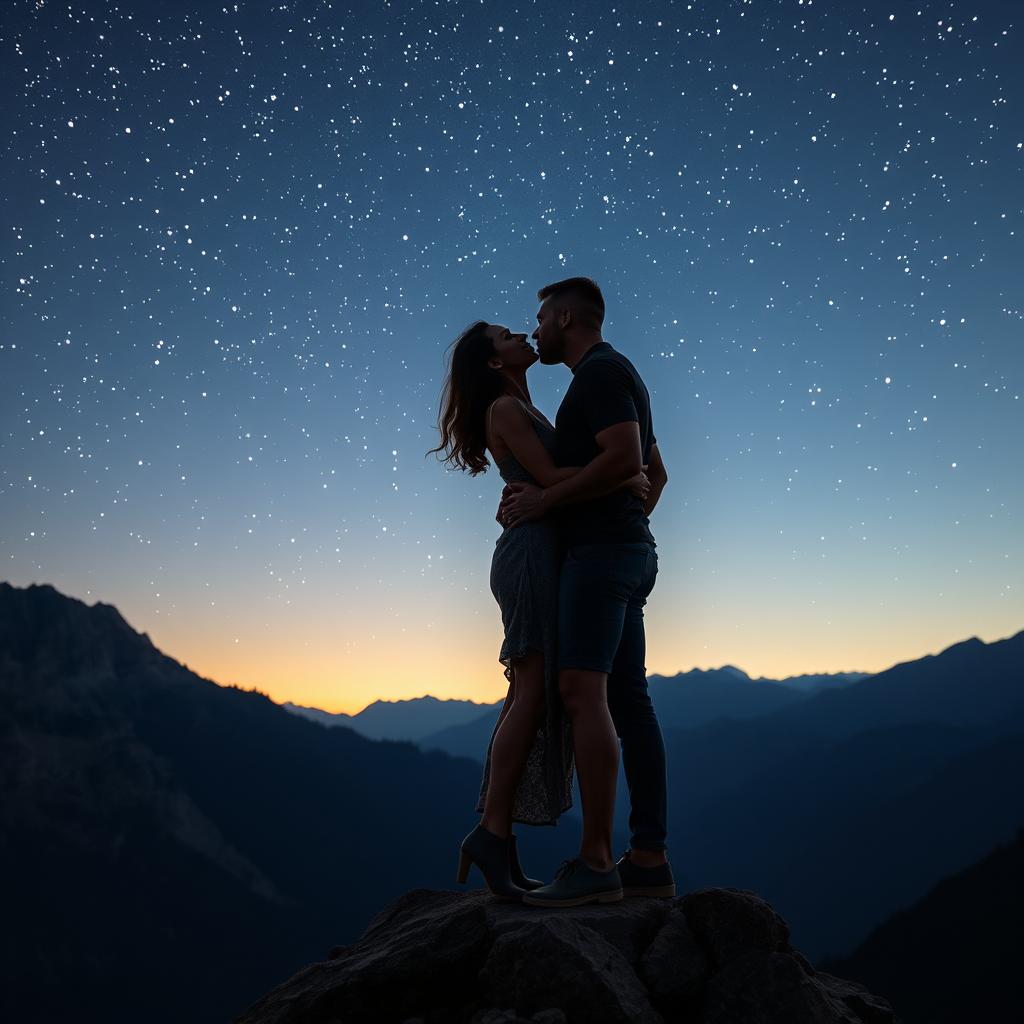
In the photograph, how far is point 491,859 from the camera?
10.6ft

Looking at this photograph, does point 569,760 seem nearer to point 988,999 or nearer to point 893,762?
point 988,999

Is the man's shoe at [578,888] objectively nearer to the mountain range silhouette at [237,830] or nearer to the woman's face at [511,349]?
the woman's face at [511,349]

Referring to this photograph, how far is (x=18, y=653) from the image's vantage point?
439 ft

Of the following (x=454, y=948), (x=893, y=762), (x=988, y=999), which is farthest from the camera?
(x=893, y=762)

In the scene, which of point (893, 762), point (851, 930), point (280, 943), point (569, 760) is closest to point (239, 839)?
point (280, 943)

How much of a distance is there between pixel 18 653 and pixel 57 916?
1811 inches

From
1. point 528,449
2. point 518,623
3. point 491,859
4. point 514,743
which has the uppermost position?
point 528,449

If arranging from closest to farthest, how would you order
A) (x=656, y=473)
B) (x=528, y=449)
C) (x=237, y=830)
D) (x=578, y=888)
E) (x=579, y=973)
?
1. (x=579, y=973)
2. (x=578, y=888)
3. (x=528, y=449)
4. (x=656, y=473)
5. (x=237, y=830)

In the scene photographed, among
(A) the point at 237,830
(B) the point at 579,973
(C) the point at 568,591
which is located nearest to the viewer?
(B) the point at 579,973

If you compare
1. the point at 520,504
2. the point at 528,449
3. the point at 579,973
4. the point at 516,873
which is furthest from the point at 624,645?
the point at 579,973

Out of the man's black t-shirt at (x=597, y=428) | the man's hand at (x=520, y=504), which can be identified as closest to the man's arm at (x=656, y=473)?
the man's black t-shirt at (x=597, y=428)

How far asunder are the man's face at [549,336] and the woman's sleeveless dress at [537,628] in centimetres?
30

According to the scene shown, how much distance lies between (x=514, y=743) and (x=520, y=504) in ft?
3.25

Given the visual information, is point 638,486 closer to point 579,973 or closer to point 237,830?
point 579,973
